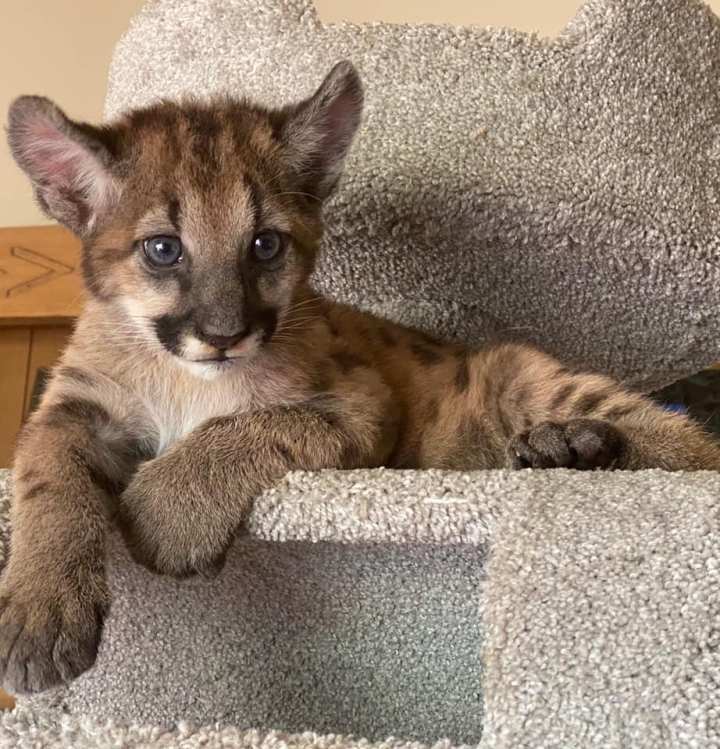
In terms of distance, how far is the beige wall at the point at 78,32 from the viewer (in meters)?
2.97

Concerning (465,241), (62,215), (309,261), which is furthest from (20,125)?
(465,241)

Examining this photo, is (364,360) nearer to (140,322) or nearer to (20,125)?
(140,322)

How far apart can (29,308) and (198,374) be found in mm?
1937

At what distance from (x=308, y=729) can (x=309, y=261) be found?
593 millimetres

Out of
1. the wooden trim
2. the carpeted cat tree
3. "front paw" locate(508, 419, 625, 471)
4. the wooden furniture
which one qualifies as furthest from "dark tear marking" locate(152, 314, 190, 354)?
the wooden trim

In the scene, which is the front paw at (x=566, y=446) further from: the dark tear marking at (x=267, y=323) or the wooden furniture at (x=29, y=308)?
the wooden furniture at (x=29, y=308)

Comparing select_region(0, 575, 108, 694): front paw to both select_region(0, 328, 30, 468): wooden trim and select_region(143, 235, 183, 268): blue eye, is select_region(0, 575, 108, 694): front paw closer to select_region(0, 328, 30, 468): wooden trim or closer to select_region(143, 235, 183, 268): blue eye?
select_region(143, 235, 183, 268): blue eye

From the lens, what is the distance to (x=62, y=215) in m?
1.21

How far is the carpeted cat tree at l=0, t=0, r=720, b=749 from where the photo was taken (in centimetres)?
74

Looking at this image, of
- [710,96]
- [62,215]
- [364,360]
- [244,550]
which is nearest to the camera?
[244,550]

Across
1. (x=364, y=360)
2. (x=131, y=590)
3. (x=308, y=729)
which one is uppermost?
(x=364, y=360)

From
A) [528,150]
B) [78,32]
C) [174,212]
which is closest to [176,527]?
[174,212]

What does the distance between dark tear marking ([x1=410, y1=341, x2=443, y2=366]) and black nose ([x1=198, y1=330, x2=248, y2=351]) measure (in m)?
0.49

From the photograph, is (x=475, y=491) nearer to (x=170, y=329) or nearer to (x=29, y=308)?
(x=170, y=329)
